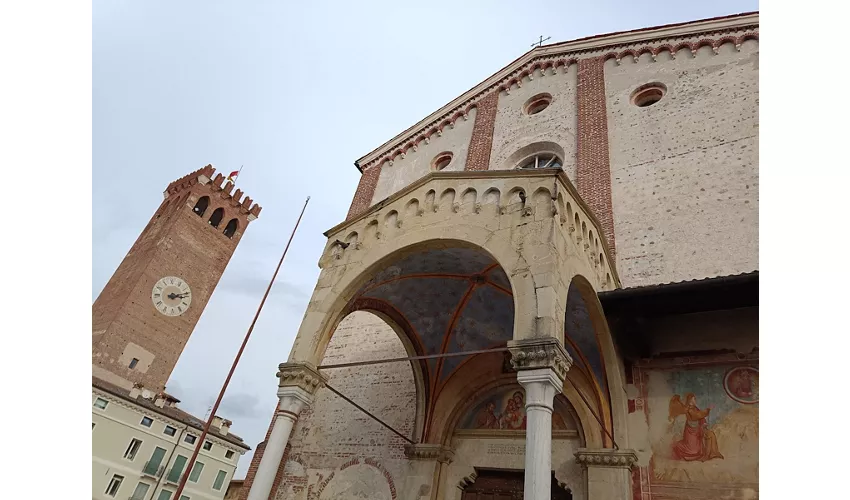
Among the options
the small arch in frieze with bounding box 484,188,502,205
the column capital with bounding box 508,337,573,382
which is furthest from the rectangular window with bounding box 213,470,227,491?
the column capital with bounding box 508,337,573,382

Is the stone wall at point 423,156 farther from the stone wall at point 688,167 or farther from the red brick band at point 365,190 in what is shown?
the stone wall at point 688,167

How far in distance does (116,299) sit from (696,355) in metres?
30.8

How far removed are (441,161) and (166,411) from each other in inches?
902

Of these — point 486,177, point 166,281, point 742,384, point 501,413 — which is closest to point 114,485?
point 166,281

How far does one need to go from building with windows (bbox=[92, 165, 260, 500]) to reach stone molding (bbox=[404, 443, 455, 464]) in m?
22.6

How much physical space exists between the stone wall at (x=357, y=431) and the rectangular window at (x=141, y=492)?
2141cm

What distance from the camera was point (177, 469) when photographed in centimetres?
2842

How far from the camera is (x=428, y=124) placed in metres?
14.9

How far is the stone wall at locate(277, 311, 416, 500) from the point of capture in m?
9.16

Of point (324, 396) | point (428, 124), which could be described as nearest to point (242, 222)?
point (428, 124)

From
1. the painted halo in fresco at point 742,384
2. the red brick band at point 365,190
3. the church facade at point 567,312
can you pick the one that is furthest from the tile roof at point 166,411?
the painted halo in fresco at point 742,384

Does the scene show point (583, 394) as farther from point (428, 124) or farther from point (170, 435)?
point (170, 435)

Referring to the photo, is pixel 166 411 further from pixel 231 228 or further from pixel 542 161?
pixel 542 161

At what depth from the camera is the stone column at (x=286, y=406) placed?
19.7 feet
